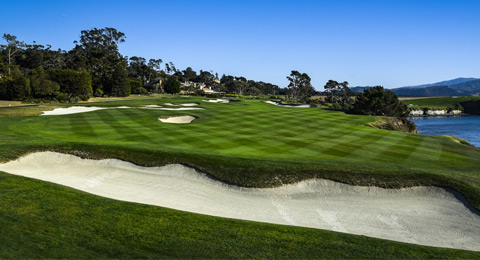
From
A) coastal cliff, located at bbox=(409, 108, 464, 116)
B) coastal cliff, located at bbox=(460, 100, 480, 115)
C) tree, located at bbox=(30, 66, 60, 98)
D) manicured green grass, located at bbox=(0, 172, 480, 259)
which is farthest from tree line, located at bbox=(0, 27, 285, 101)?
coastal cliff, located at bbox=(460, 100, 480, 115)

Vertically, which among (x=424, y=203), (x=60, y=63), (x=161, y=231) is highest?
(x=60, y=63)

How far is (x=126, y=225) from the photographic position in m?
7.38

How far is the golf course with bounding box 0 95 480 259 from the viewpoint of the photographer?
659 cm

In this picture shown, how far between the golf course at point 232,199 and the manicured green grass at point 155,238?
0.03 meters

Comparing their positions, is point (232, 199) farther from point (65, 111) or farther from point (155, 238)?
point (65, 111)

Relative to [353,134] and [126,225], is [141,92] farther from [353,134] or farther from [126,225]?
[126,225]

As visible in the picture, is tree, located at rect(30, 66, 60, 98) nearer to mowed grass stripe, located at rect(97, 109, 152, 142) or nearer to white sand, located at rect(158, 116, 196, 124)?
mowed grass stripe, located at rect(97, 109, 152, 142)

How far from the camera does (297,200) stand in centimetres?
1118

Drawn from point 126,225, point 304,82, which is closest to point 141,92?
point 304,82

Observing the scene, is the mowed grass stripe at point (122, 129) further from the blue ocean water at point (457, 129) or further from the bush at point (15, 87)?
the blue ocean water at point (457, 129)

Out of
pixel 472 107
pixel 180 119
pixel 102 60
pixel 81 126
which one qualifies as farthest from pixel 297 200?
pixel 472 107

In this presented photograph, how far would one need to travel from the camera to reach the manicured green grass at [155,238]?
20.1 ft

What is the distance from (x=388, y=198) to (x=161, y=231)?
8584 millimetres

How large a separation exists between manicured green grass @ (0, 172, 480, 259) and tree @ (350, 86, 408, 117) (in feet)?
198
